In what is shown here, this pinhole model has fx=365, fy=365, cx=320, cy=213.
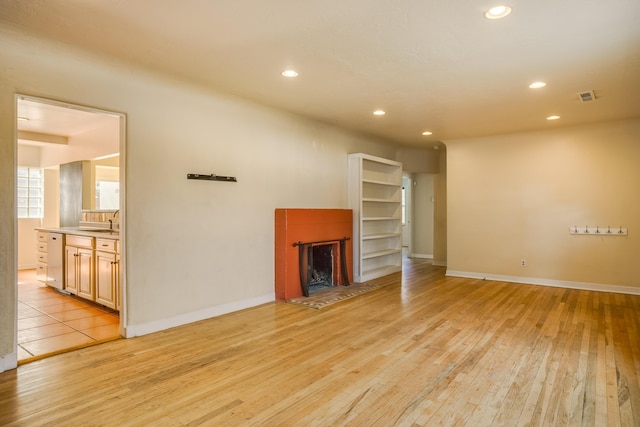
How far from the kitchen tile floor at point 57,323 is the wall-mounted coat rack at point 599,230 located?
6.67m

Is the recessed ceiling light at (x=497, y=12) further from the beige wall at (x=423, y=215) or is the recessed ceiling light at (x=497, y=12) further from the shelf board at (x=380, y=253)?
the beige wall at (x=423, y=215)

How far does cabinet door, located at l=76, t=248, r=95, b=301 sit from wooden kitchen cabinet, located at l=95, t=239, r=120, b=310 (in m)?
0.16

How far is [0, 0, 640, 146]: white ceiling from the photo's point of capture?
8.27 feet

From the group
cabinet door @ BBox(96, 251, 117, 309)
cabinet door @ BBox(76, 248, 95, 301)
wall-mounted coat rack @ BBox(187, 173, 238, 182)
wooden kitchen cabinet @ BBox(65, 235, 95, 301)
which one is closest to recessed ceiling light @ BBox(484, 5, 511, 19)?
wall-mounted coat rack @ BBox(187, 173, 238, 182)

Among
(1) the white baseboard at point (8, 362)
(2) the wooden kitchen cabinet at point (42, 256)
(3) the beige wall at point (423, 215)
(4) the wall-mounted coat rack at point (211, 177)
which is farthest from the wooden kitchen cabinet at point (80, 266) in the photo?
(3) the beige wall at point (423, 215)

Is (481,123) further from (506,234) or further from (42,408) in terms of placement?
(42,408)

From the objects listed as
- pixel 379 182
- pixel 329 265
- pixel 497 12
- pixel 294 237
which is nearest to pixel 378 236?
pixel 379 182

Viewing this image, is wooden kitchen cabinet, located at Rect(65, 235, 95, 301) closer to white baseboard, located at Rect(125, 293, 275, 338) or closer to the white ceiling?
white baseboard, located at Rect(125, 293, 275, 338)

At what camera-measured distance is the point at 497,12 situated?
2551 millimetres

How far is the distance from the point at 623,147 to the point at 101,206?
9238 millimetres

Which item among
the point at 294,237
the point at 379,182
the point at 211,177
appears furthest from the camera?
the point at 379,182

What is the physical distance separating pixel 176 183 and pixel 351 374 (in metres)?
2.64

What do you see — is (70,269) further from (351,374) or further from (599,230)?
(599,230)

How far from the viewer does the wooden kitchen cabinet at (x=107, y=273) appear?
423 centimetres
